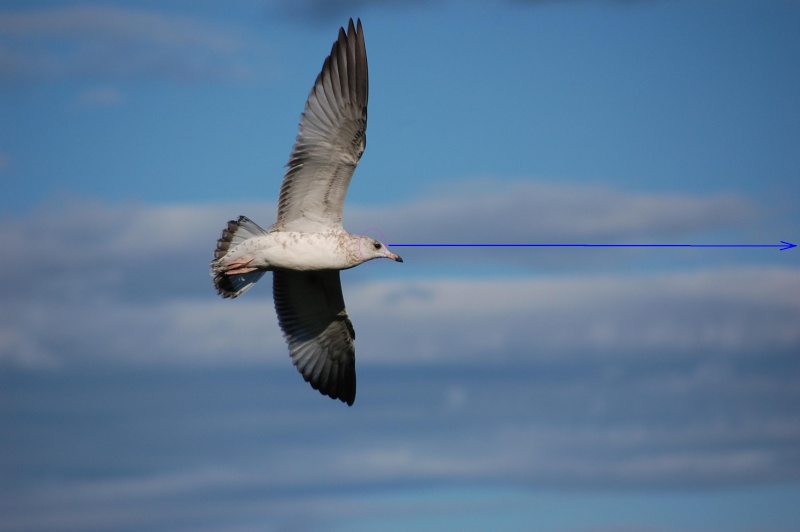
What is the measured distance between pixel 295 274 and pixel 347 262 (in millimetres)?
2376

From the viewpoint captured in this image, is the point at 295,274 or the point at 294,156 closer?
the point at 294,156

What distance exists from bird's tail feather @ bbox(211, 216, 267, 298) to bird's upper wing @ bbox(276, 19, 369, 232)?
83 centimetres

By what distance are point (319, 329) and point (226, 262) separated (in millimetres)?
3321

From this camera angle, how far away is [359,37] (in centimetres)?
2267

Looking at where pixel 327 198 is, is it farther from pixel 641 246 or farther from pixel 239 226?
pixel 641 246

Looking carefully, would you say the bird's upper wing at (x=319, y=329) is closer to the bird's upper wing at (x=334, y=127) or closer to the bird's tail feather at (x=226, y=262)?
the bird's tail feather at (x=226, y=262)

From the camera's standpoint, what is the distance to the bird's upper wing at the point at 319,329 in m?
24.9

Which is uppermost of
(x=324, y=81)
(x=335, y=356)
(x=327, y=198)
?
(x=324, y=81)

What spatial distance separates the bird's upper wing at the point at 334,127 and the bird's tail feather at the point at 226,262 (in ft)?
2.74

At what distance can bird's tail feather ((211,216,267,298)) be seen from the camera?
74.8 ft

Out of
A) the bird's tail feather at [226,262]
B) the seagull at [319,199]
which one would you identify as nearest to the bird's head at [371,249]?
the seagull at [319,199]

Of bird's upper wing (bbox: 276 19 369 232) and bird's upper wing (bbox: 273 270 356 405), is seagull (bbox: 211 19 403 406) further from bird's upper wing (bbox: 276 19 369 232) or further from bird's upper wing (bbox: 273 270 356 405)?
bird's upper wing (bbox: 273 270 356 405)

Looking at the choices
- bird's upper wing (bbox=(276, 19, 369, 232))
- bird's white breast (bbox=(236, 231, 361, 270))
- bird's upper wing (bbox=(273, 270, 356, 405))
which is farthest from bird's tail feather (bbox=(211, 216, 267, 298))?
bird's upper wing (bbox=(273, 270, 356, 405))

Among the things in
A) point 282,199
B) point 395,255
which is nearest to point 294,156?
point 282,199
